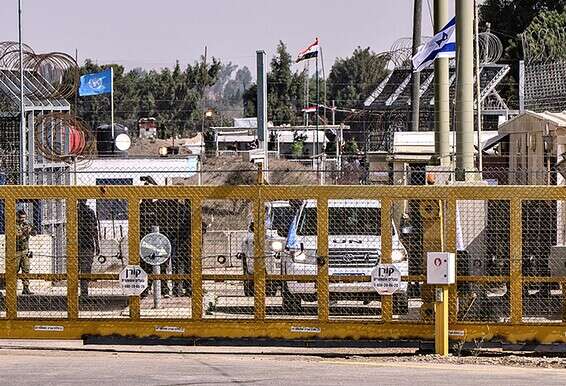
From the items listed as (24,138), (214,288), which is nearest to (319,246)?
→ (214,288)

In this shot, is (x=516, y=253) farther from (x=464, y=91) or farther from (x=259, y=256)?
(x=464, y=91)

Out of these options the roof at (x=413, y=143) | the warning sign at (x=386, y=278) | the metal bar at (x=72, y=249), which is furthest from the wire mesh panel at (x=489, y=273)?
the roof at (x=413, y=143)

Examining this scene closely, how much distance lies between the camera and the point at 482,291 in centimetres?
1435

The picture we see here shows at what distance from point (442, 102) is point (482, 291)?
6.53m

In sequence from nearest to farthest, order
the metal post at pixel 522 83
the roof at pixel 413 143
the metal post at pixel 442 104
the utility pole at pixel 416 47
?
1. the metal post at pixel 442 104
2. the roof at pixel 413 143
3. the utility pole at pixel 416 47
4. the metal post at pixel 522 83

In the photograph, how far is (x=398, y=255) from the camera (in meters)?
14.9

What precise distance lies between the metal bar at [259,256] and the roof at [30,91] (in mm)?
10853

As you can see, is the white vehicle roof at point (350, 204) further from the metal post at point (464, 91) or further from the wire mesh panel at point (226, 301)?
the metal post at point (464, 91)

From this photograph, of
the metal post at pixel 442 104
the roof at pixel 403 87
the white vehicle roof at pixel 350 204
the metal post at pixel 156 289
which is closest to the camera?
the metal post at pixel 156 289

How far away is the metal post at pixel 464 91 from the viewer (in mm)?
18219

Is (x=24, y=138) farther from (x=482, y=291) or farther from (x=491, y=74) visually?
(x=491, y=74)

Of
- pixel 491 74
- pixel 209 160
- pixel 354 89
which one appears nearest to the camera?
pixel 491 74

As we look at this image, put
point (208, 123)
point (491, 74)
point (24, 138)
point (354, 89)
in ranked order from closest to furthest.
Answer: point (24, 138) → point (491, 74) → point (208, 123) → point (354, 89)

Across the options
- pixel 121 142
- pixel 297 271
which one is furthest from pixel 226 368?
pixel 121 142
